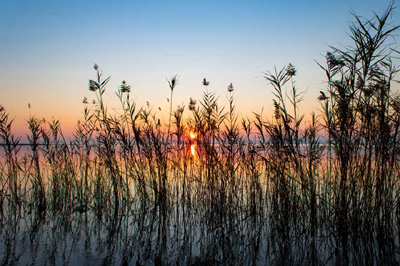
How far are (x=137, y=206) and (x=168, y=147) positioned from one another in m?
1.49

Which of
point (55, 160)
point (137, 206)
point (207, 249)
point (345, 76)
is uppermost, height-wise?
point (345, 76)

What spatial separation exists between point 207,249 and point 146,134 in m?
2.44

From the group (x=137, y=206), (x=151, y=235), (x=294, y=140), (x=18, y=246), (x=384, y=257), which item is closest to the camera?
(x=384, y=257)

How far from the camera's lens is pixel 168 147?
5113mm

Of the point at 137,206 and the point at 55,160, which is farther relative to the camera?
the point at 55,160

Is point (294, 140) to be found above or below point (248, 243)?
above

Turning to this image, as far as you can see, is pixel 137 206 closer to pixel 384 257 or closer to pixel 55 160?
pixel 55 160

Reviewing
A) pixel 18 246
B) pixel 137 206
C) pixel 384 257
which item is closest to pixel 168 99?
pixel 137 206

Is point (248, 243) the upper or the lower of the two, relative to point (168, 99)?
lower

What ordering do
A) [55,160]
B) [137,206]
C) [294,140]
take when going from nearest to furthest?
1. [294,140]
2. [137,206]
3. [55,160]

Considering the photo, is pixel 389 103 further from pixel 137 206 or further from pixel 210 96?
pixel 137 206

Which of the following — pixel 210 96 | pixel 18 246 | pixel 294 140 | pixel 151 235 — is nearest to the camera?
pixel 18 246

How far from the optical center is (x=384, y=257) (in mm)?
3070

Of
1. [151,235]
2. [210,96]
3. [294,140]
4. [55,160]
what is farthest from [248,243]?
[55,160]
